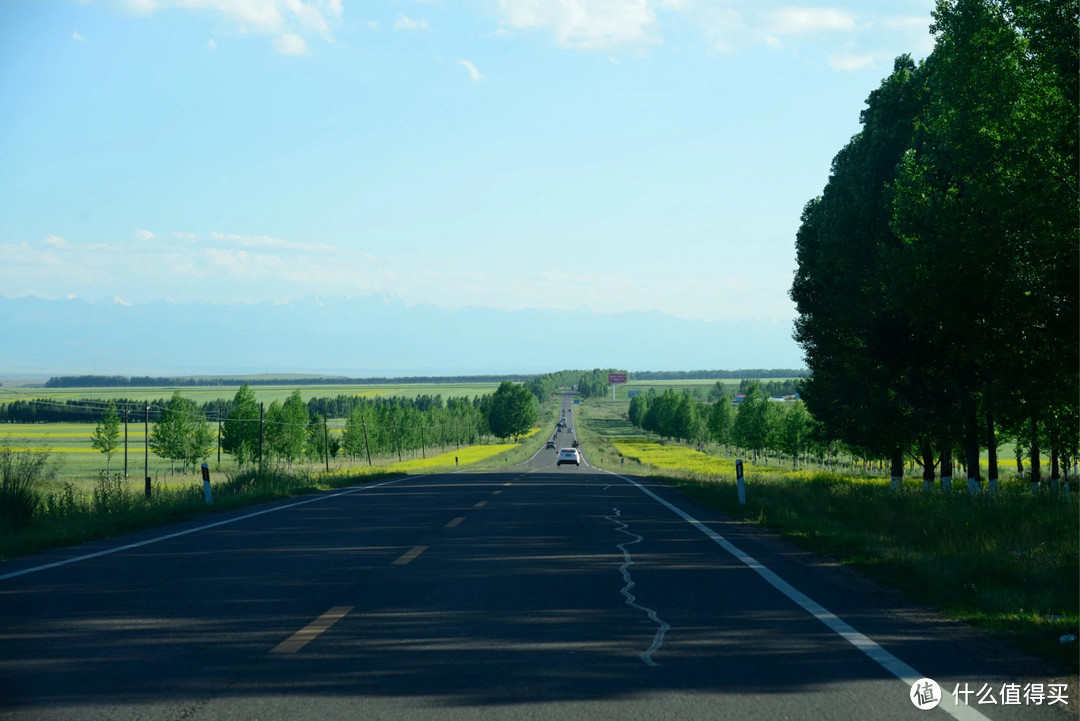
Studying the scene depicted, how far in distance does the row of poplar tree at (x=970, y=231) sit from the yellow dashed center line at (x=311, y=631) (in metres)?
13.9

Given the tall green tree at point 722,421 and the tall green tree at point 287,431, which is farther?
the tall green tree at point 722,421

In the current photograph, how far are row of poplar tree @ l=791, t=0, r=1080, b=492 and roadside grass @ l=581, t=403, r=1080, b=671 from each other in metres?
3.49

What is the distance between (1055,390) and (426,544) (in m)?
14.0

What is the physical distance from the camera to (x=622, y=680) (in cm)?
571

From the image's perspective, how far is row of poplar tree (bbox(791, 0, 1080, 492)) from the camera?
16531mm

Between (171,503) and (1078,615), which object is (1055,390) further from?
(171,503)

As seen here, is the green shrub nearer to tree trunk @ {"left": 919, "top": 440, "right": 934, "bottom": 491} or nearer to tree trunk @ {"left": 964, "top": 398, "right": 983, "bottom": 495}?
tree trunk @ {"left": 964, "top": 398, "right": 983, "bottom": 495}

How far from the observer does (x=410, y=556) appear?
1145cm

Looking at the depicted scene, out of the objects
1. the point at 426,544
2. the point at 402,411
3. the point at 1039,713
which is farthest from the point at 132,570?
the point at 402,411

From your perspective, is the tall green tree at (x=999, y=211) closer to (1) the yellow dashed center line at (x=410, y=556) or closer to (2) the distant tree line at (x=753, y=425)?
(1) the yellow dashed center line at (x=410, y=556)

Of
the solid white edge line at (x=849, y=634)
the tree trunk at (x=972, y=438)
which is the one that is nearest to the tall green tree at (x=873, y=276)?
the tree trunk at (x=972, y=438)

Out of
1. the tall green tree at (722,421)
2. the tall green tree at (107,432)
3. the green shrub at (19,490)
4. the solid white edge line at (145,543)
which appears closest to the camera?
the solid white edge line at (145,543)

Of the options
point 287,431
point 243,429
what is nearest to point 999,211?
point 243,429

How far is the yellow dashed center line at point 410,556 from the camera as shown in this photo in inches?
427
